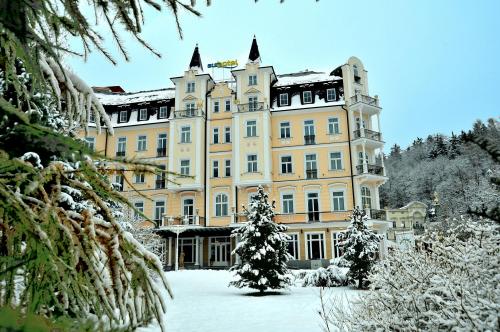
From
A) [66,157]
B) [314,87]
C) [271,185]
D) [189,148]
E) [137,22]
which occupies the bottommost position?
[66,157]

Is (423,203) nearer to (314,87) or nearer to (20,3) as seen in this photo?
(314,87)

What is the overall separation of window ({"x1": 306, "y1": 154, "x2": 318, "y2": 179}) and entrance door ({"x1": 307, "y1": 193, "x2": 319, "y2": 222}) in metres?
1.37

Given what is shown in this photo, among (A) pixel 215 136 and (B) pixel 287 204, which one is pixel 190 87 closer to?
(A) pixel 215 136

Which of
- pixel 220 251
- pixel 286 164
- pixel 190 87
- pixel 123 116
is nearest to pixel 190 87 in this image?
pixel 190 87

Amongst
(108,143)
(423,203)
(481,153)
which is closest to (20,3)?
(481,153)

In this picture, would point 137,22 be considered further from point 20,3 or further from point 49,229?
point 20,3

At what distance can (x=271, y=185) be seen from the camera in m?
30.8

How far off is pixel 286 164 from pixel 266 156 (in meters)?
1.81

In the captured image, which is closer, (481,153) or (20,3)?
(20,3)

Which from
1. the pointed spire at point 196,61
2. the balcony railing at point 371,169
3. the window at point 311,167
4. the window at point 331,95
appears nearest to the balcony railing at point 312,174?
the window at point 311,167

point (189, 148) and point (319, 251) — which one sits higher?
point (189, 148)

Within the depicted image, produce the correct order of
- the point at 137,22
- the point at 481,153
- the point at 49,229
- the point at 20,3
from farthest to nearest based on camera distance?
the point at 137,22 < the point at 481,153 < the point at 49,229 < the point at 20,3

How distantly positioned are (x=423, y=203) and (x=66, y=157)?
8084cm

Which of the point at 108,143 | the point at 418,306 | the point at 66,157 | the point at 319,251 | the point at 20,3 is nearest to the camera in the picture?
the point at 20,3
